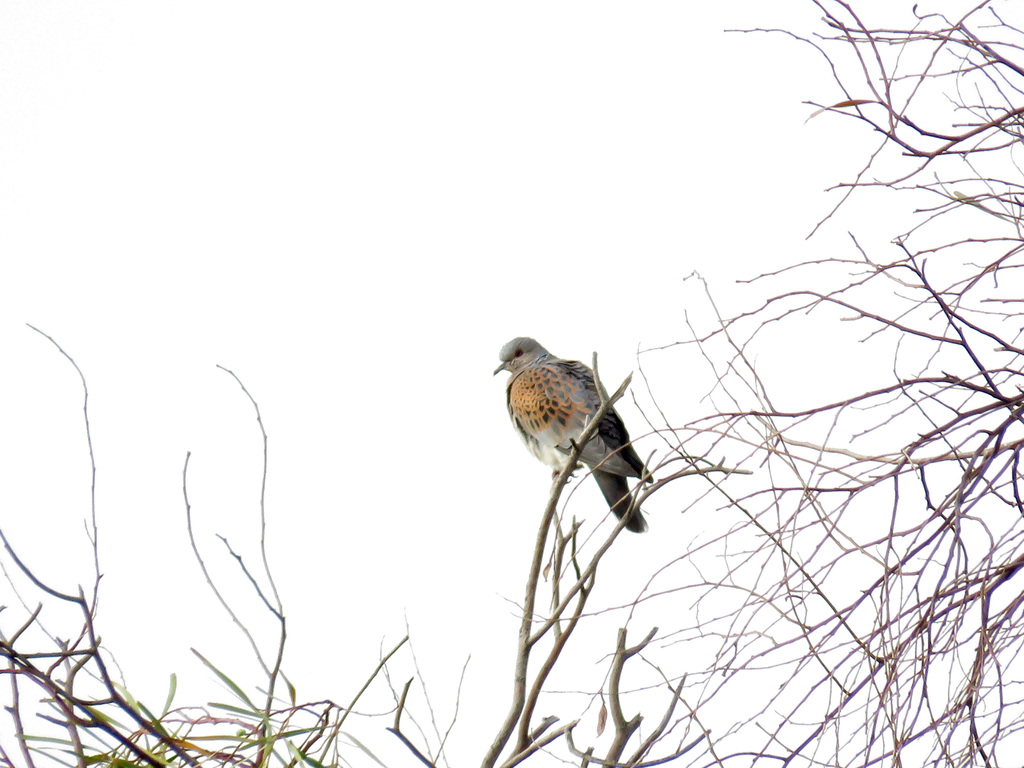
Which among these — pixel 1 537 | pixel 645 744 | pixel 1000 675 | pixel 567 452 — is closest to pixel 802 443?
pixel 1000 675

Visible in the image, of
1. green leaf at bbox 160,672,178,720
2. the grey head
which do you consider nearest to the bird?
the grey head

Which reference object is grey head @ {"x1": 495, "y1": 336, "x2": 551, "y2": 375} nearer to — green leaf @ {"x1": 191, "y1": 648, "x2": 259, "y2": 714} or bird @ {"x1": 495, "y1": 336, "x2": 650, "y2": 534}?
bird @ {"x1": 495, "y1": 336, "x2": 650, "y2": 534}

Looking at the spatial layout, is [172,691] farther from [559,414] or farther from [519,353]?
[519,353]

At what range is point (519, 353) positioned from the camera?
5.79 m

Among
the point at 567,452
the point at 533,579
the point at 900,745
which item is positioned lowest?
the point at 900,745

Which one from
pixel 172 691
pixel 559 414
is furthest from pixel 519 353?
pixel 172 691

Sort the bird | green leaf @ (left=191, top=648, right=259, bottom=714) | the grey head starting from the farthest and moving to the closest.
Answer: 1. the grey head
2. the bird
3. green leaf @ (left=191, top=648, right=259, bottom=714)

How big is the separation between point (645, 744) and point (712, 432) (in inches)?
25.2

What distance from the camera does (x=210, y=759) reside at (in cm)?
141

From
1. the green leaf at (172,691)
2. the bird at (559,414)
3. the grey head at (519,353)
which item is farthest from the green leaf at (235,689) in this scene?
the grey head at (519,353)

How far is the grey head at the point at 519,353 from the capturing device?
5.76 meters

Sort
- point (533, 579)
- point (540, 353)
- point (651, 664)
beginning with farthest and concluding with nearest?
point (540, 353) → point (533, 579) → point (651, 664)

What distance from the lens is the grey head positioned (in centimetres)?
576

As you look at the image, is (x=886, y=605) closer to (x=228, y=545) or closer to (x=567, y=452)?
(x=228, y=545)
